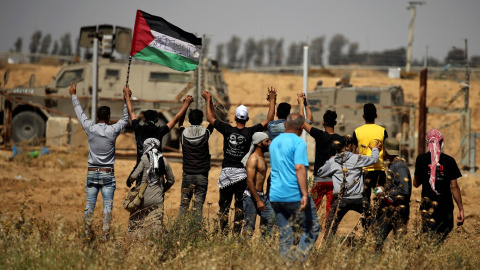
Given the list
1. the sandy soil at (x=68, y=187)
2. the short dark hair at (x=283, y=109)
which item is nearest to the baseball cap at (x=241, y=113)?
the short dark hair at (x=283, y=109)

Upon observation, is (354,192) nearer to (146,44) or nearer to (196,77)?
(146,44)

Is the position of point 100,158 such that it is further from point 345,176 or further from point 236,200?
point 345,176

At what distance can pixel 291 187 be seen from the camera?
226 inches

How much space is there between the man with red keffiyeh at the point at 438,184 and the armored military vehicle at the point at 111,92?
36.8 feet

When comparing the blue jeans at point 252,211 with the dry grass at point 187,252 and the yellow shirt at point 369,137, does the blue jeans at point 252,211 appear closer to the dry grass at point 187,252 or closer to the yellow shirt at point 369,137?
the dry grass at point 187,252

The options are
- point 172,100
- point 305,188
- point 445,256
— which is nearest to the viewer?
point 305,188

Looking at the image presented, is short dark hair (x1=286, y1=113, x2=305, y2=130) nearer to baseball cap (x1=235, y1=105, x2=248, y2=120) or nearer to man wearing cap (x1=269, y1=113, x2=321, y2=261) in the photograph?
man wearing cap (x1=269, y1=113, x2=321, y2=261)

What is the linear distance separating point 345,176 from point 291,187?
2.97 feet

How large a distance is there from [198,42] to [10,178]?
6744 mm

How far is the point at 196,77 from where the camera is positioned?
16062mm

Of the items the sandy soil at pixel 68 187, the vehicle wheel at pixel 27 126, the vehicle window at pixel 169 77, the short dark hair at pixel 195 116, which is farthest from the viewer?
the vehicle window at pixel 169 77

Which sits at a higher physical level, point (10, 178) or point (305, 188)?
point (305, 188)

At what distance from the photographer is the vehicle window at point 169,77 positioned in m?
18.0

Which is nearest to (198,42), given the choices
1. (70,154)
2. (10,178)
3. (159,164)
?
(159,164)
